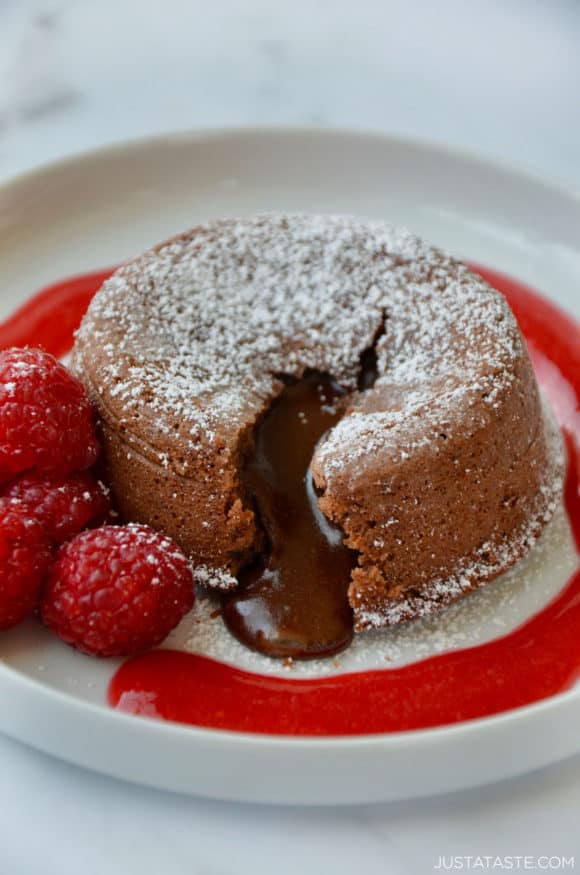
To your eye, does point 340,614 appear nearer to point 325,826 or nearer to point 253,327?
point 325,826

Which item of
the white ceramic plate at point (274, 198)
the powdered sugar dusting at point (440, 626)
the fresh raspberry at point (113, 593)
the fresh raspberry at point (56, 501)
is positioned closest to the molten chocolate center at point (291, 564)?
the powdered sugar dusting at point (440, 626)

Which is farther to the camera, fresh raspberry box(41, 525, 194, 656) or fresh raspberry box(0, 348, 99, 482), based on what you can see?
fresh raspberry box(0, 348, 99, 482)

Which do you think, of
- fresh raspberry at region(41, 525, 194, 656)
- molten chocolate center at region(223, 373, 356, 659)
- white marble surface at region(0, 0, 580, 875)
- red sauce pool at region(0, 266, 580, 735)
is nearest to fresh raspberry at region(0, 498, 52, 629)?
fresh raspberry at region(41, 525, 194, 656)

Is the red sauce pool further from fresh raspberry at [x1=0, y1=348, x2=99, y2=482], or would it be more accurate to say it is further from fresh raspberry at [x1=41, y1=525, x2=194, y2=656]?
fresh raspberry at [x1=0, y1=348, x2=99, y2=482]

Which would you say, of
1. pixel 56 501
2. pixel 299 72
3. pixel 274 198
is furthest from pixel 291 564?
pixel 299 72

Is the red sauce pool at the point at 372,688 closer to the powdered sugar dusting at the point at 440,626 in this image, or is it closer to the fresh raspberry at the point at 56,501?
the powdered sugar dusting at the point at 440,626

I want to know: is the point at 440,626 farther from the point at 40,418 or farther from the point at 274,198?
the point at 274,198
